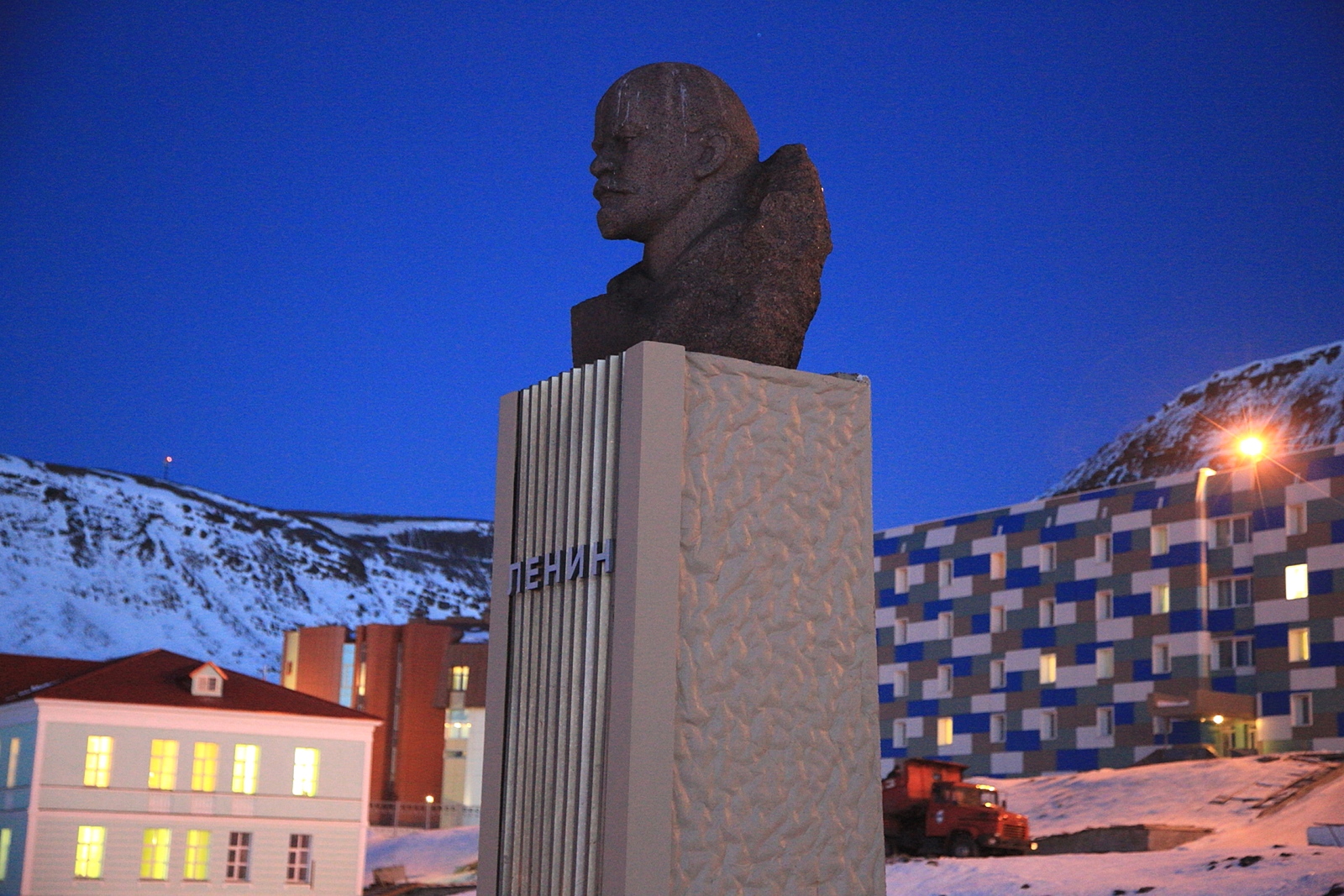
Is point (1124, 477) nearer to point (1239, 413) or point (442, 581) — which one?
point (1239, 413)

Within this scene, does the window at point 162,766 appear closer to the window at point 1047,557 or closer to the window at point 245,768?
the window at point 245,768

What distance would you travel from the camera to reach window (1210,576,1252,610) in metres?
44.0

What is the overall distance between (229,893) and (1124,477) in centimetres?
13088

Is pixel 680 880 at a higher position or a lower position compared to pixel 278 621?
lower

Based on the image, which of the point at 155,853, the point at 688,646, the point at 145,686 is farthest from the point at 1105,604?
the point at 688,646

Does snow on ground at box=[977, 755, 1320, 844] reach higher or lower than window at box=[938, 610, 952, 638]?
lower

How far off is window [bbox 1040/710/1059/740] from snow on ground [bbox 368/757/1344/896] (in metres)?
2.73

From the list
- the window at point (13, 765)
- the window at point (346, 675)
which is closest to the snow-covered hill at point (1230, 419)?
the window at point (346, 675)

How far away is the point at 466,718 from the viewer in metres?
56.8

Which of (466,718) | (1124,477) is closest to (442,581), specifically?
(1124,477)

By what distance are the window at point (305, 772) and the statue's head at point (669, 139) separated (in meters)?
27.9

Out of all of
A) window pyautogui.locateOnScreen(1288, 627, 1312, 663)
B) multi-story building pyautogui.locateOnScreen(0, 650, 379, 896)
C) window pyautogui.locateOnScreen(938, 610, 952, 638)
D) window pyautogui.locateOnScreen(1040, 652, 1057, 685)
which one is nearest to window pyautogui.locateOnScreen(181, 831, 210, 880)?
multi-story building pyautogui.locateOnScreen(0, 650, 379, 896)

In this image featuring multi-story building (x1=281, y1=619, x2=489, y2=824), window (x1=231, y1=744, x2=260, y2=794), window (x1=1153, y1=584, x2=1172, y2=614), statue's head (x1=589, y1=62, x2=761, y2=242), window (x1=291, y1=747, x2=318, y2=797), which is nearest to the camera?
statue's head (x1=589, y1=62, x2=761, y2=242)

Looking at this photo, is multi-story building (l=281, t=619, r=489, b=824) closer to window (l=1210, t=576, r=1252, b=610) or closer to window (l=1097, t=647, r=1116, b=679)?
window (l=1097, t=647, r=1116, b=679)
